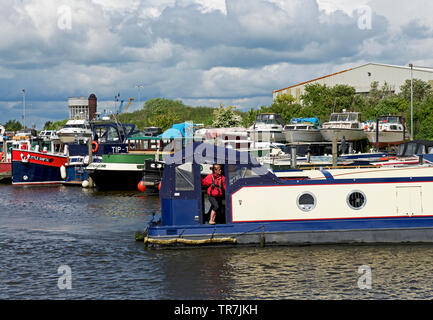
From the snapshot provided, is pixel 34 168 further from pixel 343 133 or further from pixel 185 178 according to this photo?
pixel 185 178

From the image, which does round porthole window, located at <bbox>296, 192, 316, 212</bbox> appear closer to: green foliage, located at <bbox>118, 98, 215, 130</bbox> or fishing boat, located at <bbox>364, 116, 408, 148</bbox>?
fishing boat, located at <bbox>364, 116, 408, 148</bbox>

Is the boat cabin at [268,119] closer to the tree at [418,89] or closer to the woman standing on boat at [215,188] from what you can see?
the tree at [418,89]

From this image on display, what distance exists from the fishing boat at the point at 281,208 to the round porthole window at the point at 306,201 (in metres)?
0.03

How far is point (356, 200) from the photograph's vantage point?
18875 millimetres

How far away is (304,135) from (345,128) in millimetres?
3528

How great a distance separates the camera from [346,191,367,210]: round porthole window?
18.8 meters

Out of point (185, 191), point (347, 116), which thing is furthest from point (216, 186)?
point (347, 116)

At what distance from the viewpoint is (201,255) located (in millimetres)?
18484

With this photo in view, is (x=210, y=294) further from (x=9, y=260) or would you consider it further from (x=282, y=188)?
(x=9, y=260)

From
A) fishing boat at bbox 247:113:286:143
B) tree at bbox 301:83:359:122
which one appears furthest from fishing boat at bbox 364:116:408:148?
tree at bbox 301:83:359:122

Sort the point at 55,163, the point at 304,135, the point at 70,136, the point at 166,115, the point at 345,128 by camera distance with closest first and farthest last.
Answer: the point at 55,163, the point at 345,128, the point at 304,135, the point at 70,136, the point at 166,115
